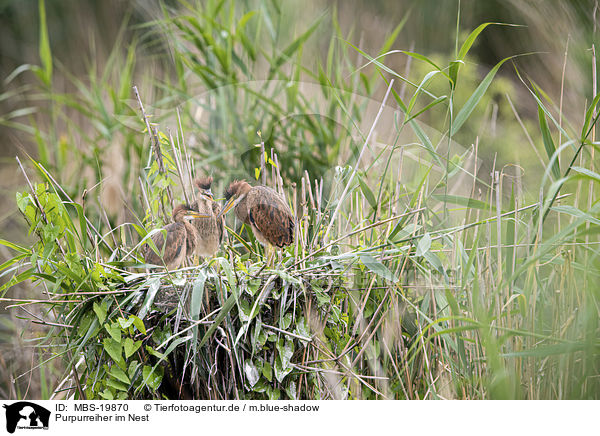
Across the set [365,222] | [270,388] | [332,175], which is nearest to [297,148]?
[332,175]

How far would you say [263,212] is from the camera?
696mm

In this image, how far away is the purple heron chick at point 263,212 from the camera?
2.29 feet

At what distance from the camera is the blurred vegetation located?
634mm

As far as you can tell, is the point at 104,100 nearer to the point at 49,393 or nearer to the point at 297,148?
the point at 297,148

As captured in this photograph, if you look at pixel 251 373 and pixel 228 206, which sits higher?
pixel 228 206

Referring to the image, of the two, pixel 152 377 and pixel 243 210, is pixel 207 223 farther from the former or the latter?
pixel 152 377

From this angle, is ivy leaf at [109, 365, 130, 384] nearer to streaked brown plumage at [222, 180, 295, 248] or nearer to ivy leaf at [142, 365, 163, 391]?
ivy leaf at [142, 365, 163, 391]

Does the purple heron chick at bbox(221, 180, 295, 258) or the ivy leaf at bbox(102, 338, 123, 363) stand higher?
the purple heron chick at bbox(221, 180, 295, 258)

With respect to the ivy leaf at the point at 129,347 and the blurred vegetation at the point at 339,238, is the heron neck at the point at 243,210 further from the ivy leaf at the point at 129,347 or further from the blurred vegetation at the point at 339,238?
the ivy leaf at the point at 129,347

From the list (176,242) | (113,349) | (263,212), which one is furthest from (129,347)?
(263,212)

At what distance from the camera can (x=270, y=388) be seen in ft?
2.09
